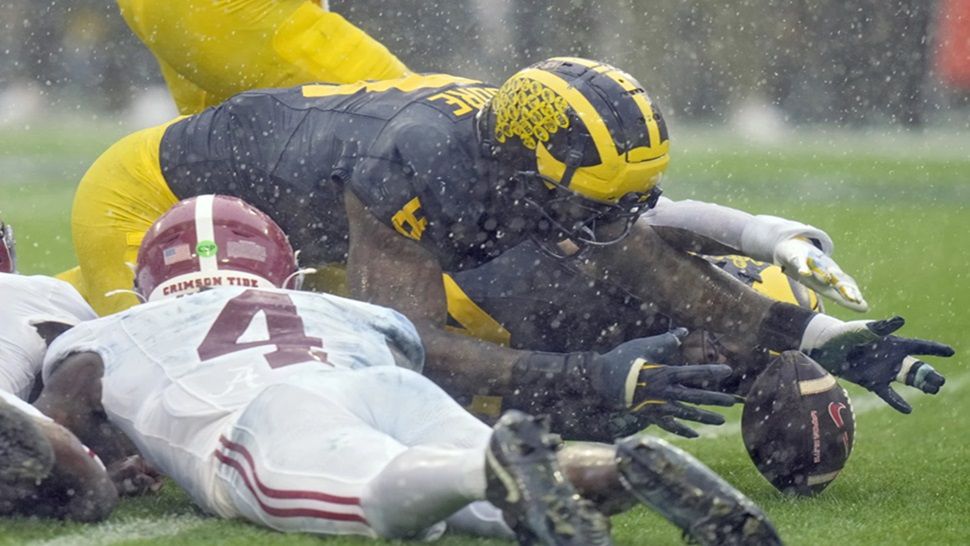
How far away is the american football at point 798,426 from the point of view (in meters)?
4.00

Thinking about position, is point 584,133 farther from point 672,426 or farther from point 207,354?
point 207,354

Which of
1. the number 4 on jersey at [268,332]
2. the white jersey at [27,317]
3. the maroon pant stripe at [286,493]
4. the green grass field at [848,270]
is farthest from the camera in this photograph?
the white jersey at [27,317]

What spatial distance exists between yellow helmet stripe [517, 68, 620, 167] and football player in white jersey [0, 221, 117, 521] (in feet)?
4.11

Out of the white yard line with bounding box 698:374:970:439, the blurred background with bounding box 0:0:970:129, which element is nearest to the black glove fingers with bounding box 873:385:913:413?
the white yard line with bounding box 698:374:970:439

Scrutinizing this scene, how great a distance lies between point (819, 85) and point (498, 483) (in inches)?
563

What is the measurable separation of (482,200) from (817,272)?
2.83ft

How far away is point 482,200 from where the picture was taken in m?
4.14

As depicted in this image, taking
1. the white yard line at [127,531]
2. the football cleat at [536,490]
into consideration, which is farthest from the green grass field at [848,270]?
the football cleat at [536,490]

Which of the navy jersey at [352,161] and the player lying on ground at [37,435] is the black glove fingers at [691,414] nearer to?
the navy jersey at [352,161]

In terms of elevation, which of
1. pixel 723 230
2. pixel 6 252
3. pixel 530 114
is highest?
pixel 530 114

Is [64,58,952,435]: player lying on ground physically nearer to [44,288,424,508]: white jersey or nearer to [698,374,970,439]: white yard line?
[44,288,424,508]: white jersey

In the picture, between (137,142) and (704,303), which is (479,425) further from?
(137,142)

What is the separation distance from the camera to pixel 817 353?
429 cm

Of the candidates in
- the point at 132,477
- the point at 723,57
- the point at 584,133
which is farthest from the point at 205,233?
the point at 723,57
